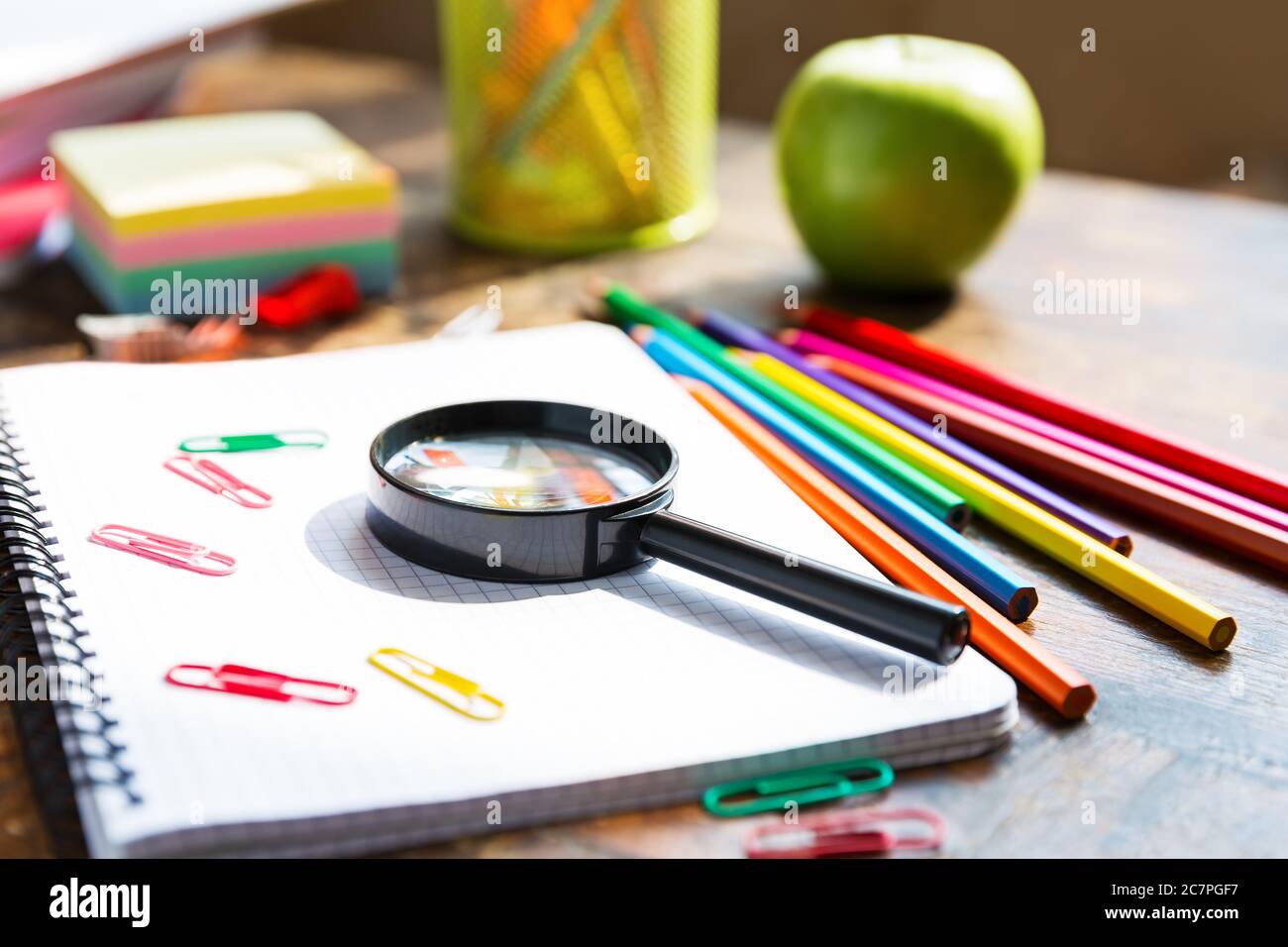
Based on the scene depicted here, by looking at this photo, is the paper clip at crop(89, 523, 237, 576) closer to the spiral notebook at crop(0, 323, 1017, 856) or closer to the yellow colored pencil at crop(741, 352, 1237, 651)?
the spiral notebook at crop(0, 323, 1017, 856)

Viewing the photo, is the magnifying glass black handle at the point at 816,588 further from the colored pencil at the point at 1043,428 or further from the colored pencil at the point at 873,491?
the colored pencil at the point at 1043,428

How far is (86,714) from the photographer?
1.46 ft

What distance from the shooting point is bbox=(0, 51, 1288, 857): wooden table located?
0.45 meters

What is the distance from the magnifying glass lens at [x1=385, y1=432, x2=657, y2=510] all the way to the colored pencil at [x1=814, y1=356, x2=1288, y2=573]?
24 cm

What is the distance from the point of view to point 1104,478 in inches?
27.3

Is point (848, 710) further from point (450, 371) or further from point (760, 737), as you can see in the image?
point (450, 371)

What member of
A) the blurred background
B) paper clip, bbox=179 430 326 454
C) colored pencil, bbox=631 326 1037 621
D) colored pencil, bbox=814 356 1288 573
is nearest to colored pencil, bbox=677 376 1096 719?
colored pencil, bbox=631 326 1037 621

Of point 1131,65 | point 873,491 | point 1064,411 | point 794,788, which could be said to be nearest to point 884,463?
point 873,491

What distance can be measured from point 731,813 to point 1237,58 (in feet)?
6.14

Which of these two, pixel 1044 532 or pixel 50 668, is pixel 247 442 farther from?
pixel 1044 532

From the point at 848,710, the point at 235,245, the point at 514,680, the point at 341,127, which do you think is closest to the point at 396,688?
the point at 514,680

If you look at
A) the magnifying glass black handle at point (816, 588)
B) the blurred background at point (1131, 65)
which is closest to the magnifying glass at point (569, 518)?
the magnifying glass black handle at point (816, 588)
